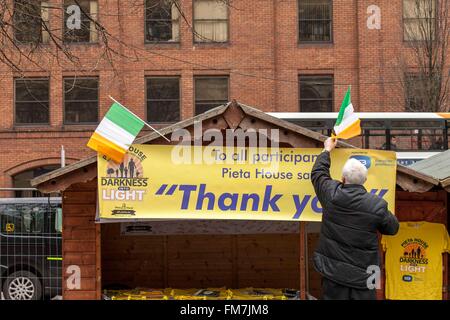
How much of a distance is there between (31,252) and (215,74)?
14.8m

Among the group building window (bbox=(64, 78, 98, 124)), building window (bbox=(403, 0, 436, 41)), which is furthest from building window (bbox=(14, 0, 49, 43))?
building window (bbox=(403, 0, 436, 41))

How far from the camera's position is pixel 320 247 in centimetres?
581

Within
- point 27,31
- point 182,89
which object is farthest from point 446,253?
point 182,89

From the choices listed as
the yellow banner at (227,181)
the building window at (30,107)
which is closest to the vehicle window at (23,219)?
the yellow banner at (227,181)

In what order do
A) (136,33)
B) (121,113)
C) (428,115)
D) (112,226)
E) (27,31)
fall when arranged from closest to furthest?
(121,113), (27,31), (112,226), (428,115), (136,33)

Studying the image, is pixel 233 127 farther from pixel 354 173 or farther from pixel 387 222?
pixel 387 222

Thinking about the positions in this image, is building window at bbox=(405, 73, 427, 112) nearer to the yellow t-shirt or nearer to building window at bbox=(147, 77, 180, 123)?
building window at bbox=(147, 77, 180, 123)

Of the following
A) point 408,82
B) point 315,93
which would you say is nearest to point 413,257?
point 408,82

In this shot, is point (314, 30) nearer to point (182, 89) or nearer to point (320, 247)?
point (182, 89)

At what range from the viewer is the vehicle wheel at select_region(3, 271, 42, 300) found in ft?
44.5

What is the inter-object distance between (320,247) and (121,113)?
3.84 m

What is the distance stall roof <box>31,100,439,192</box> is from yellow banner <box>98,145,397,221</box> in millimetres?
164

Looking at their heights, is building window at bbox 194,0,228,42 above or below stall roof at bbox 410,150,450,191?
above

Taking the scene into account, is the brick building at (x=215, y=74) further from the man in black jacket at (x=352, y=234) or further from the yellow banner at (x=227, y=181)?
the man in black jacket at (x=352, y=234)
